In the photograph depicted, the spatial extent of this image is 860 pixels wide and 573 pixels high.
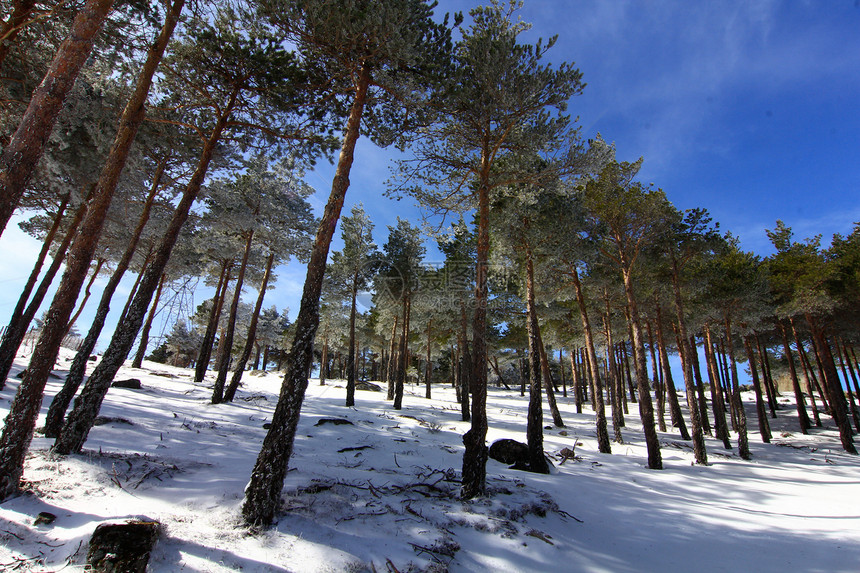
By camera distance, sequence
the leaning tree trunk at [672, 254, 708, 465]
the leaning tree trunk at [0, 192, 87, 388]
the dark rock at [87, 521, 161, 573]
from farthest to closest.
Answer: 1. the leaning tree trunk at [672, 254, 708, 465]
2. the leaning tree trunk at [0, 192, 87, 388]
3. the dark rock at [87, 521, 161, 573]

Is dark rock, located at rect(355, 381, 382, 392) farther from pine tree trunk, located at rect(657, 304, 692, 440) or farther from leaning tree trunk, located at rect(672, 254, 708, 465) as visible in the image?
leaning tree trunk, located at rect(672, 254, 708, 465)

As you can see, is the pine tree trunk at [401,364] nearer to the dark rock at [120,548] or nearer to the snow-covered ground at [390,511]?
the snow-covered ground at [390,511]

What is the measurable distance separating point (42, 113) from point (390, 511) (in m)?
7.15

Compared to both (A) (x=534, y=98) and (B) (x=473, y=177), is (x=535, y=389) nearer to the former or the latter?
(B) (x=473, y=177)

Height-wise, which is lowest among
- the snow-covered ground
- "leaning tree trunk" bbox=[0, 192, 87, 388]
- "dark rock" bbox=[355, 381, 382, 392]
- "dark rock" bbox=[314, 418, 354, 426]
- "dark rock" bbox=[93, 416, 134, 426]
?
the snow-covered ground

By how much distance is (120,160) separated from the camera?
6.00 meters

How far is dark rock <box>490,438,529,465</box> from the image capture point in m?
9.46

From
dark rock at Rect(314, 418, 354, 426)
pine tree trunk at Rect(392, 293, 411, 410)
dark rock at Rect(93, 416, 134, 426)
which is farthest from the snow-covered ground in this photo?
pine tree trunk at Rect(392, 293, 411, 410)

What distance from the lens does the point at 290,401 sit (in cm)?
498

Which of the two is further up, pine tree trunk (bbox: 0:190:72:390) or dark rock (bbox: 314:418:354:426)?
pine tree trunk (bbox: 0:190:72:390)

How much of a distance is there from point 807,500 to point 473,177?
11336 millimetres

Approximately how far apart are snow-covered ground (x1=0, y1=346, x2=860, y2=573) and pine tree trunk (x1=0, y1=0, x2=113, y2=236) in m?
1.49

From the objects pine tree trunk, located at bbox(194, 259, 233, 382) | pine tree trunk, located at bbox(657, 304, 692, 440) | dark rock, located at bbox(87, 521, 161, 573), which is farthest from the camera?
pine tree trunk, located at bbox(194, 259, 233, 382)

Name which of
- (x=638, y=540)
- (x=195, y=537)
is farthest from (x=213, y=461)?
(x=638, y=540)
